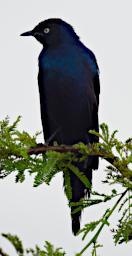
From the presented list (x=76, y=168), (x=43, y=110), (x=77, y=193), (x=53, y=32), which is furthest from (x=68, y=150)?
(x=53, y=32)

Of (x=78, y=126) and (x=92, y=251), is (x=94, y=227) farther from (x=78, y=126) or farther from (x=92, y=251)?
(x=78, y=126)

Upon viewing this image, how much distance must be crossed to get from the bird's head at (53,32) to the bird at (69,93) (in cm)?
1

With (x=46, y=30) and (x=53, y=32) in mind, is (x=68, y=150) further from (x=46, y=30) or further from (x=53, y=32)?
(x=46, y=30)

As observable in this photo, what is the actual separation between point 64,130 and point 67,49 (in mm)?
1015

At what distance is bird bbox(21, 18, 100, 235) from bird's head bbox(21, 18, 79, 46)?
0.01 m

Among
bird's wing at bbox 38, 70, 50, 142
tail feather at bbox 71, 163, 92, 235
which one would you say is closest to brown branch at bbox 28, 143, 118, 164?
tail feather at bbox 71, 163, 92, 235

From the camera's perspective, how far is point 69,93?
22.0 feet

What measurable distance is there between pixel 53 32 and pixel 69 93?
105cm

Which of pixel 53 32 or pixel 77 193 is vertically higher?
pixel 53 32

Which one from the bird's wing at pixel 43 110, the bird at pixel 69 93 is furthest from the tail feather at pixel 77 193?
the bird's wing at pixel 43 110

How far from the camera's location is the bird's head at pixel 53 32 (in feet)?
23.7

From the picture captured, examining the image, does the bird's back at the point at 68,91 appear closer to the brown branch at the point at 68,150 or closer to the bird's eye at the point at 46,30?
the bird's eye at the point at 46,30

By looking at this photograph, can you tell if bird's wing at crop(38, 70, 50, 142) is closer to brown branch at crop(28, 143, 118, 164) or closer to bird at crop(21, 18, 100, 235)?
bird at crop(21, 18, 100, 235)

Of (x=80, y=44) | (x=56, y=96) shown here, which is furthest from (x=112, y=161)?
(x=80, y=44)
